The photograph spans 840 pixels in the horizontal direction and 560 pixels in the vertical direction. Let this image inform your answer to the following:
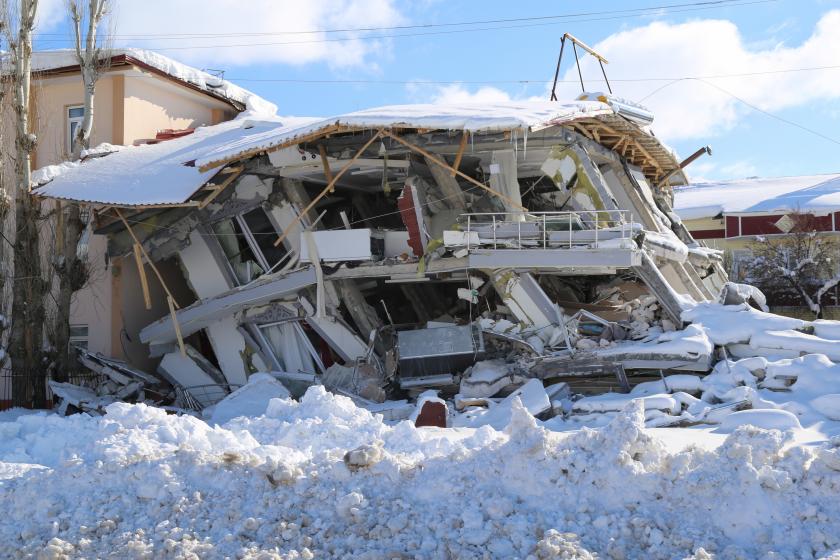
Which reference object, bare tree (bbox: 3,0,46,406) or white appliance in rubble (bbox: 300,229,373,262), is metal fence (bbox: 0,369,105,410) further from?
white appliance in rubble (bbox: 300,229,373,262)

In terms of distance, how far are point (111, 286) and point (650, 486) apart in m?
16.9

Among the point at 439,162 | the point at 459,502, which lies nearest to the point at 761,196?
the point at 439,162

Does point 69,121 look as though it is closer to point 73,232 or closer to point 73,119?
point 73,119

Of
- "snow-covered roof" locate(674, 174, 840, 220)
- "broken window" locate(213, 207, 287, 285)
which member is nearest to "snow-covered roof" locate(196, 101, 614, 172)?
"broken window" locate(213, 207, 287, 285)

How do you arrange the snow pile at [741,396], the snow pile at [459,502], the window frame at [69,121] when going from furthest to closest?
the window frame at [69,121] → the snow pile at [741,396] → the snow pile at [459,502]

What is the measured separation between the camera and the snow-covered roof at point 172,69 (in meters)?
22.9

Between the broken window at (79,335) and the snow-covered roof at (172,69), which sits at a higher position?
the snow-covered roof at (172,69)

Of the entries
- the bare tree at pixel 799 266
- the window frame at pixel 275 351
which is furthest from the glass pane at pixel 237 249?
the bare tree at pixel 799 266

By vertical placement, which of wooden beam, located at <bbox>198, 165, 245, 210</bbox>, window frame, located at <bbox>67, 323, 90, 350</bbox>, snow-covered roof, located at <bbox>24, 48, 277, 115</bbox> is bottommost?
window frame, located at <bbox>67, 323, 90, 350</bbox>

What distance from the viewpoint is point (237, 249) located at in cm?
2039

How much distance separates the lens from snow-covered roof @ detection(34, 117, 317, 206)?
60.7ft

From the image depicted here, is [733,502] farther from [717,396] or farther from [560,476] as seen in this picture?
[717,396]

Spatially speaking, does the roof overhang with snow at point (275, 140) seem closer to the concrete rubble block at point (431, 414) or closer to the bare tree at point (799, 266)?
the concrete rubble block at point (431, 414)

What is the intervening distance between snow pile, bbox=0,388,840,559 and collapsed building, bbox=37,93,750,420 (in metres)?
7.15
